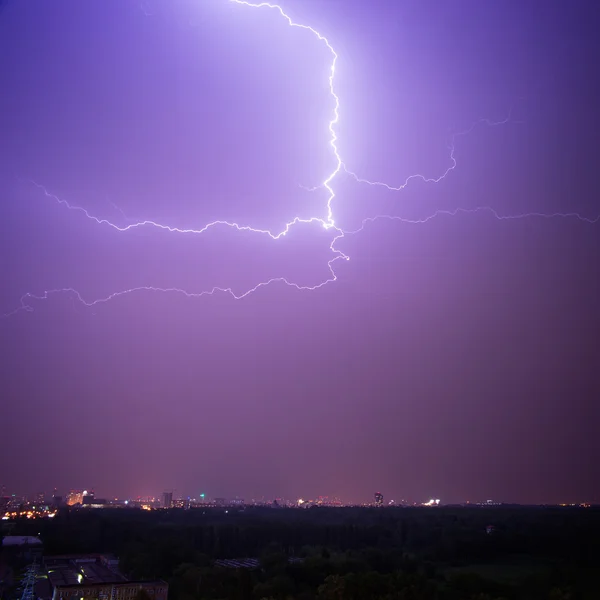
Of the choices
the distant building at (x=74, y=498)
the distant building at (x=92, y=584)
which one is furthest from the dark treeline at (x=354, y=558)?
the distant building at (x=74, y=498)

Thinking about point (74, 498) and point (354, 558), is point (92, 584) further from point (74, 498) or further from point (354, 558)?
point (74, 498)

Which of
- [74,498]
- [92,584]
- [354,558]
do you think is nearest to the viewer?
[92,584]

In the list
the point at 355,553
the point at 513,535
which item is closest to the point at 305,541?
the point at 355,553

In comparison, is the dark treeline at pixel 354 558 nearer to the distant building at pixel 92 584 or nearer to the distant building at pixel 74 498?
the distant building at pixel 92 584

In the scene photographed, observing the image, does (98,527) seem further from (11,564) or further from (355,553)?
(355,553)

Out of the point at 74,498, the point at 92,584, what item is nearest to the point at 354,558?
the point at 92,584

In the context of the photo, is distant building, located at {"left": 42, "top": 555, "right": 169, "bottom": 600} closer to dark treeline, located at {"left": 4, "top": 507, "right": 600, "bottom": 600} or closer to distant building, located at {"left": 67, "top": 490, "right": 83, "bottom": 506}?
dark treeline, located at {"left": 4, "top": 507, "right": 600, "bottom": 600}
